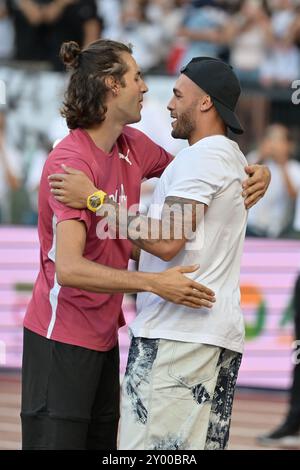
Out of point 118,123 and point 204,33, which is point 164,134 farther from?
point 118,123

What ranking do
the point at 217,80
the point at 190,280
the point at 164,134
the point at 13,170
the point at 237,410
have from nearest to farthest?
the point at 190,280 < the point at 217,80 < the point at 237,410 < the point at 164,134 < the point at 13,170

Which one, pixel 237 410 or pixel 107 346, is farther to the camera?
pixel 237 410

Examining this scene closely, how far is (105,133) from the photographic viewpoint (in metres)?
3.75

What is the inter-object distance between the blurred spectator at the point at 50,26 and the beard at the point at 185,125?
6.33 meters

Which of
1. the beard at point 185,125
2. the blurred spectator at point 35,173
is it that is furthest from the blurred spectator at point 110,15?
the beard at point 185,125

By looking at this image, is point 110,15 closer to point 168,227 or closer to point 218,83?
point 218,83

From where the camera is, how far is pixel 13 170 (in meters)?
8.81

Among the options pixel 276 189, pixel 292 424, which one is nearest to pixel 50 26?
pixel 276 189

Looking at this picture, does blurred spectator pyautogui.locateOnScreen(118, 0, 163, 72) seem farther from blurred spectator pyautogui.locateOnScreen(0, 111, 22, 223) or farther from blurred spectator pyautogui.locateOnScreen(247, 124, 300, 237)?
blurred spectator pyautogui.locateOnScreen(247, 124, 300, 237)

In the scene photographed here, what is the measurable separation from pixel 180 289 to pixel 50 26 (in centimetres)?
719

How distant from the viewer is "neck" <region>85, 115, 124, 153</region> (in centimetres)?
374

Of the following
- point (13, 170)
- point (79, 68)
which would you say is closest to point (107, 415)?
point (79, 68)

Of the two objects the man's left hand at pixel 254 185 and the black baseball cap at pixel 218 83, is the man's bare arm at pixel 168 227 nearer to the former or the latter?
the man's left hand at pixel 254 185

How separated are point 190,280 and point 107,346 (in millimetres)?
527
